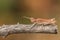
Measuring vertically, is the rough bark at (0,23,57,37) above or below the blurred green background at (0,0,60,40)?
below

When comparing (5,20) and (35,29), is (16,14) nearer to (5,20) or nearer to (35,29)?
(5,20)

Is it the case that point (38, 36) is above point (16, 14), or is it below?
below

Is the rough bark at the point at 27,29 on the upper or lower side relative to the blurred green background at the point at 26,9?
lower

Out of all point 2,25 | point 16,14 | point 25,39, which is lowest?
point 25,39

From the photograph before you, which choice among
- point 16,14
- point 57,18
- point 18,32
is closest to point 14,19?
point 16,14

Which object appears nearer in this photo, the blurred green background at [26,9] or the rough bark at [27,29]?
the rough bark at [27,29]

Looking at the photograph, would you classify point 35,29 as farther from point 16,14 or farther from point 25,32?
point 16,14

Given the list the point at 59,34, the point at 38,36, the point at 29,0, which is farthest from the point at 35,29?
the point at 29,0

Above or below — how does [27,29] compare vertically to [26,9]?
below

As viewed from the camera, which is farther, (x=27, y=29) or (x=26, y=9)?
(x=26, y=9)

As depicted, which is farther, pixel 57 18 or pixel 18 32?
pixel 57 18

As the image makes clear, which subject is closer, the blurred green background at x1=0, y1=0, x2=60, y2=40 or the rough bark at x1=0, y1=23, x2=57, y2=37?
the rough bark at x1=0, y1=23, x2=57, y2=37
